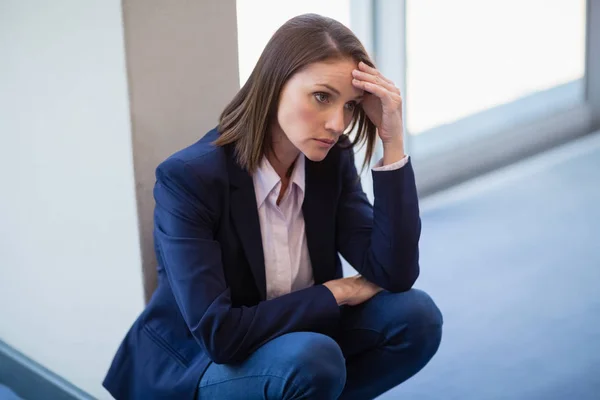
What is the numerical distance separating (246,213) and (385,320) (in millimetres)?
388

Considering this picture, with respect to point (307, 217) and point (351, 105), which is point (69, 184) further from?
point (351, 105)

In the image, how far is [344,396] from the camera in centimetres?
209

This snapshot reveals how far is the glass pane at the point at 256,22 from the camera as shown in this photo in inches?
112

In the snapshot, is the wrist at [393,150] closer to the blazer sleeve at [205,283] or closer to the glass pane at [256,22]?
the blazer sleeve at [205,283]

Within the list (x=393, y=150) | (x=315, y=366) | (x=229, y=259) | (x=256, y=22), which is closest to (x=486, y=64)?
(x=256, y=22)

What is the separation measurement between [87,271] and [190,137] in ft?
1.36

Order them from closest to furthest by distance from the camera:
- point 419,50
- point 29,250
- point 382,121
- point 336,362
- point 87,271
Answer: point 336,362 < point 382,121 < point 87,271 < point 29,250 < point 419,50

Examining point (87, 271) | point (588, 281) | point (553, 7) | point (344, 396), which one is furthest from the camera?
point (553, 7)

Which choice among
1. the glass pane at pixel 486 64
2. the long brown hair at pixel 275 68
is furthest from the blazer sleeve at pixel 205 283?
the glass pane at pixel 486 64

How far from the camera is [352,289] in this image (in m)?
2.00

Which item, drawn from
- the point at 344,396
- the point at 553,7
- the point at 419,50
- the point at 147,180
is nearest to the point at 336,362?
the point at 344,396

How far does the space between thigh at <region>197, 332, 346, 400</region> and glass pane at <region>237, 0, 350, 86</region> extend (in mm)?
1091

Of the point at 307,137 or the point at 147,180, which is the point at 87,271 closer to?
the point at 147,180

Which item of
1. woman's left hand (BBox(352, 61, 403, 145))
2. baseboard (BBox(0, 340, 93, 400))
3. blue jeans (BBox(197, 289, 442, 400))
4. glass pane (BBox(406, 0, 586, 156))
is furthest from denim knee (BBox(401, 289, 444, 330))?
glass pane (BBox(406, 0, 586, 156))
